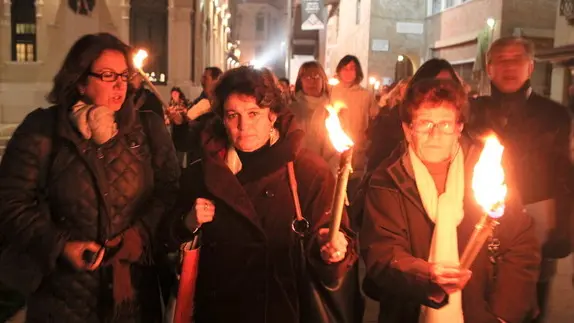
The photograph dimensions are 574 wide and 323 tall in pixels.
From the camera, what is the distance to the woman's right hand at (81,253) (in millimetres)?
2777

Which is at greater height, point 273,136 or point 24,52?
point 24,52

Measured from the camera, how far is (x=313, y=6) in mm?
39500

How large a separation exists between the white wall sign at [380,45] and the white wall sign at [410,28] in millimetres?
870

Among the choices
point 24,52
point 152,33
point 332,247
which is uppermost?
point 152,33

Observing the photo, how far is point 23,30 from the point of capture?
21.5 metres

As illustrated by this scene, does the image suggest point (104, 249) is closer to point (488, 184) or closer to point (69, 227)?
point (69, 227)

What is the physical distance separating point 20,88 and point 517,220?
20898mm

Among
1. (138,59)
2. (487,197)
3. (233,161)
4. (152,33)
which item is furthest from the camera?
(152,33)

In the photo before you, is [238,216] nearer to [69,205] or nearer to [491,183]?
[69,205]

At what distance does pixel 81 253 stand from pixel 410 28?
28.8m

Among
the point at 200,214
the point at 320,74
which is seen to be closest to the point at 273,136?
the point at 200,214

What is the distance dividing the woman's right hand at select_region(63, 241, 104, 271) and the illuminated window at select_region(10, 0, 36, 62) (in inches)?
812

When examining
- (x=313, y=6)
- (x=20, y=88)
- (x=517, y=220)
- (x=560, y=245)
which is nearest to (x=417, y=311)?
(x=517, y=220)

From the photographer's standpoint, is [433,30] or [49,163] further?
[433,30]
